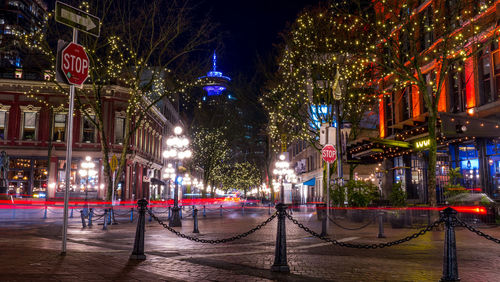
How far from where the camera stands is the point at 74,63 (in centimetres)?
990

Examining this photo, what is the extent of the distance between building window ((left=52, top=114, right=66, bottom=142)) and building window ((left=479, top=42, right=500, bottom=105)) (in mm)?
35886

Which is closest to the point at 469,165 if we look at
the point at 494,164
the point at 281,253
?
the point at 494,164

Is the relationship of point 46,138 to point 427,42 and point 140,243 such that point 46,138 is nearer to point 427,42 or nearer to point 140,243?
point 427,42

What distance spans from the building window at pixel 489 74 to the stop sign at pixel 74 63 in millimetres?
18482

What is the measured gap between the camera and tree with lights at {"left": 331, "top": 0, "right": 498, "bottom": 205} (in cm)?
1688

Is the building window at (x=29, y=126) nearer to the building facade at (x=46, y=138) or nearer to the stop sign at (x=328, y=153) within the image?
the building facade at (x=46, y=138)

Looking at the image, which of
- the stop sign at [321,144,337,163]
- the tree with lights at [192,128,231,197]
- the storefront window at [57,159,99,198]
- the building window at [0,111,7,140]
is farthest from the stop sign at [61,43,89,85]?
the tree with lights at [192,128,231,197]

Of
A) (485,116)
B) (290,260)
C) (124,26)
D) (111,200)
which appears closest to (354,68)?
(485,116)

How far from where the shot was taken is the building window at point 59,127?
42344 mm

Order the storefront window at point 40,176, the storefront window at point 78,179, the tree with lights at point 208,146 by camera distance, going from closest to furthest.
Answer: the storefront window at point 40,176, the storefront window at point 78,179, the tree with lights at point 208,146

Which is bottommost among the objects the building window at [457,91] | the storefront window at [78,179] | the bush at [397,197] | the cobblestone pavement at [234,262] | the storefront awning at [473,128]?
the cobblestone pavement at [234,262]

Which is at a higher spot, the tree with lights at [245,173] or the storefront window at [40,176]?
the tree with lights at [245,173]

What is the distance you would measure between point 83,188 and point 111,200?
19932 mm

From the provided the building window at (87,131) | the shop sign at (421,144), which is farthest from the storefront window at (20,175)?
the shop sign at (421,144)
